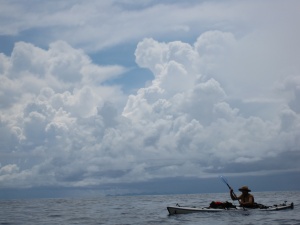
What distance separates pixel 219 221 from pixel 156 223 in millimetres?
6260

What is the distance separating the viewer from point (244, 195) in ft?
158

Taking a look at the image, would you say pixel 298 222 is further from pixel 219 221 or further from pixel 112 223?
pixel 112 223

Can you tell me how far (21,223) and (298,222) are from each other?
28.7 meters

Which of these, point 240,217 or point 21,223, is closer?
point 240,217

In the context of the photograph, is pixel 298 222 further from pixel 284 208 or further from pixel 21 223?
pixel 21 223

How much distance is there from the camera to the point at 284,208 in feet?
168

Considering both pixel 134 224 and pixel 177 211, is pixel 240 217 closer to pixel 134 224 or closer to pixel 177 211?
pixel 177 211

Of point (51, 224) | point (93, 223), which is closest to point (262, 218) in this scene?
point (93, 223)

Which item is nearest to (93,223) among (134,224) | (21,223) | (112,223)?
(112,223)

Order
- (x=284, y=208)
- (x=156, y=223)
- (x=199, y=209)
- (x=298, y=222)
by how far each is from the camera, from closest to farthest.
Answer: (x=298, y=222)
(x=156, y=223)
(x=199, y=209)
(x=284, y=208)

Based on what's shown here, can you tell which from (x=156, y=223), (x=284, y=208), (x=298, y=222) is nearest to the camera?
(x=298, y=222)

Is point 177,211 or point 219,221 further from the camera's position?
point 177,211

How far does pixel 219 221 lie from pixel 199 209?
18.4 ft

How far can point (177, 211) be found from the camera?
159ft
